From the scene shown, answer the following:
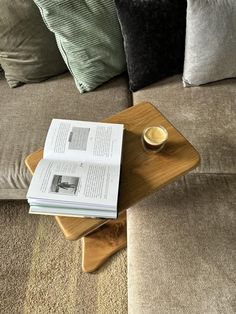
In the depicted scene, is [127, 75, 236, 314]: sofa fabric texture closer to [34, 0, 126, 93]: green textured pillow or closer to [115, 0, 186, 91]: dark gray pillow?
[115, 0, 186, 91]: dark gray pillow

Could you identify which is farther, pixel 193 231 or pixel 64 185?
pixel 193 231

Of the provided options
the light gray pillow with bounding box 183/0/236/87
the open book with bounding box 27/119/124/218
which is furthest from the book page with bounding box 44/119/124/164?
the light gray pillow with bounding box 183/0/236/87

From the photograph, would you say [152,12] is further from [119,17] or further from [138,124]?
[138,124]

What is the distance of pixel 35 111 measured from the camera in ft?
4.23

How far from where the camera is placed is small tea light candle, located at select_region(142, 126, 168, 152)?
36.8 inches

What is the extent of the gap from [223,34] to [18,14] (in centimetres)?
90

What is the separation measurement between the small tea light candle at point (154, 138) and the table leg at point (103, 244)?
438 mm

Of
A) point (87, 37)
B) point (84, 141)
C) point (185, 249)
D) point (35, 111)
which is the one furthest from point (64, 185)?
point (87, 37)

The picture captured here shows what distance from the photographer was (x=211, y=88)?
4.57 ft

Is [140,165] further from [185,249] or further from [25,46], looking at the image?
[25,46]

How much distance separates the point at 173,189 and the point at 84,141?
41cm

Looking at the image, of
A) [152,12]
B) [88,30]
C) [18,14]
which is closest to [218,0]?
[152,12]

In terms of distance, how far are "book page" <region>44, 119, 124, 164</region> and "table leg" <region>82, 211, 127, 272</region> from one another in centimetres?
45

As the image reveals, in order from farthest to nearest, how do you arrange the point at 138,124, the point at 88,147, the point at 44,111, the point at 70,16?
the point at 44,111 → the point at 70,16 → the point at 138,124 → the point at 88,147
